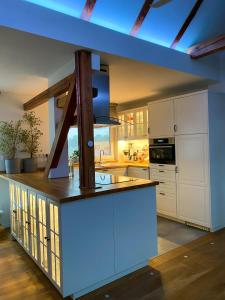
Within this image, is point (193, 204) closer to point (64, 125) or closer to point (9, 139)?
point (64, 125)

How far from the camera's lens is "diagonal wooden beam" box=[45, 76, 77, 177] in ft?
9.01

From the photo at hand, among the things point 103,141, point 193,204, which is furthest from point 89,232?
point 103,141

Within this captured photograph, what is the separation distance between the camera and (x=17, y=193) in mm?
3303

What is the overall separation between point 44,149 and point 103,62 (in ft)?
8.28

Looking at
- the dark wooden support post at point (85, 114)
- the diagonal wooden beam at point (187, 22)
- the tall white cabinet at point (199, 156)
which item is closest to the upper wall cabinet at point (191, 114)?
the tall white cabinet at point (199, 156)

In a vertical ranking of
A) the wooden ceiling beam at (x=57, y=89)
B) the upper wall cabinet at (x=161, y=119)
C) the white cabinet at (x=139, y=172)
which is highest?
the wooden ceiling beam at (x=57, y=89)

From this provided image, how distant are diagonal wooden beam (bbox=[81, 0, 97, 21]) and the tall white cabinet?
204 centimetres

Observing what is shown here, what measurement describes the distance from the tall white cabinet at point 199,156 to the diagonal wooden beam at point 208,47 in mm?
572

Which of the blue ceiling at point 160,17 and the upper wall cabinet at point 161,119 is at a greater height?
the blue ceiling at point 160,17

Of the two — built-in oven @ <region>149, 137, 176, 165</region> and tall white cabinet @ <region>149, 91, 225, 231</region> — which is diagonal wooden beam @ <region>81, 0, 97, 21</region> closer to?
tall white cabinet @ <region>149, 91, 225, 231</region>

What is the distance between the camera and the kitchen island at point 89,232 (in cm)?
214

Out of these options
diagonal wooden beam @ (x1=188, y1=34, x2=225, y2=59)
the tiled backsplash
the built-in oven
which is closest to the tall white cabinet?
the built-in oven

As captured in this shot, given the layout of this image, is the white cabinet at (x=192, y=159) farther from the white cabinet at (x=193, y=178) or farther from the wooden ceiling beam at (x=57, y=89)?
the wooden ceiling beam at (x=57, y=89)

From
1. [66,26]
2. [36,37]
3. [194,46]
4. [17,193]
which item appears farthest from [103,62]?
[17,193]
